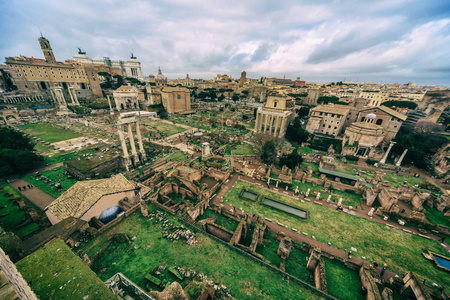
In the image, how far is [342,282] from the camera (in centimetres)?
1509

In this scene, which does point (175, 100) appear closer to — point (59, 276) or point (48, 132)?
point (48, 132)

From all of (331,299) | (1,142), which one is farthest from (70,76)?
(331,299)

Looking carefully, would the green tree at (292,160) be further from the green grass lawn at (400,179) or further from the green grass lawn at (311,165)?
the green grass lawn at (400,179)

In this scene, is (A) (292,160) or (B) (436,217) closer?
(B) (436,217)

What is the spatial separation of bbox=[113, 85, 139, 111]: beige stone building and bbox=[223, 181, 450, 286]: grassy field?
76.6m

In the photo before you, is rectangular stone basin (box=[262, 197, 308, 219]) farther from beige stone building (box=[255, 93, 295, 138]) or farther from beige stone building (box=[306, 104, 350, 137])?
beige stone building (box=[306, 104, 350, 137])

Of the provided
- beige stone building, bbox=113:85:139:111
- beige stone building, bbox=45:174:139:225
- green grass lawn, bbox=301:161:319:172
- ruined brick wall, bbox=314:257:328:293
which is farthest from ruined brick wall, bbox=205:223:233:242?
beige stone building, bbox=113:85:139:111

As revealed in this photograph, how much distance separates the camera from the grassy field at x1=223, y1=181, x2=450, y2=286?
16.9m

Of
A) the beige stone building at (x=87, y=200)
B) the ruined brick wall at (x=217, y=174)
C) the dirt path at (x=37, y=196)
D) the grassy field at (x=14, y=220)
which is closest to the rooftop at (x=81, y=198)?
the beige stone building at (x=87, y=200)

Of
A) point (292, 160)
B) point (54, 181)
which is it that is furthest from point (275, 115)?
point (54, 181)

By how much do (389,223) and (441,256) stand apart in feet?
16.1

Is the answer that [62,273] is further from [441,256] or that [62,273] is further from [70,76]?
[70,76]

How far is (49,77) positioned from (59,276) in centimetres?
11514

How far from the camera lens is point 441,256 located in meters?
17.7
